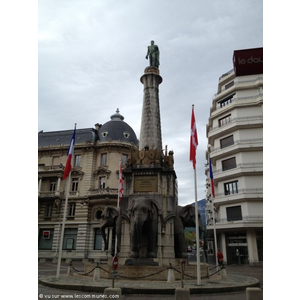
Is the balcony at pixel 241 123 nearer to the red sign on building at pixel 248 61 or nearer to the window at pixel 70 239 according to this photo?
the window at pixel 70 239

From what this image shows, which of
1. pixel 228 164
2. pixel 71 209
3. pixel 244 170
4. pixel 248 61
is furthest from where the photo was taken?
pixel 71 209

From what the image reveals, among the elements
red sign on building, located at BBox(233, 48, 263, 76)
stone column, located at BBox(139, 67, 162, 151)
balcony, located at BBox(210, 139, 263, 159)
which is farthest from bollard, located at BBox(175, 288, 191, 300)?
balcony, located at BBox(210, 139, 263, 159)

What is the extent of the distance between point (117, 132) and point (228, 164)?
18.3 m

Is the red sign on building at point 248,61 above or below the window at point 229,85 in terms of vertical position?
below

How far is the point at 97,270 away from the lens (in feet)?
39.8

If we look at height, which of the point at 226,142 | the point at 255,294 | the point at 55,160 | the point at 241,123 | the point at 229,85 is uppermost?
the point at 229,85

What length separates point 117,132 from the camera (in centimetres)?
4547

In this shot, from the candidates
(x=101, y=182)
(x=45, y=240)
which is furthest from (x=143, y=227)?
(x=45, y=240)

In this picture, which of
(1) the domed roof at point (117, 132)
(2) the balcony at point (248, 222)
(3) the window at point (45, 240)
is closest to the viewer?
(2) the balcony at point (248, 222)

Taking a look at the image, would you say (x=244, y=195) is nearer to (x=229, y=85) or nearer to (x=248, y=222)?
(x=248, y=222)

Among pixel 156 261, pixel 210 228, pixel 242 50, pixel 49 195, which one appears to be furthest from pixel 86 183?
pixel 242 50

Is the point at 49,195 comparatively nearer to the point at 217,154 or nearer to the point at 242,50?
the point at 217,154

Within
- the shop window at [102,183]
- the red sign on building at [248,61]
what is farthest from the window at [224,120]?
the red sign on building at [248,61]

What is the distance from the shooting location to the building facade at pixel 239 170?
3338cm
